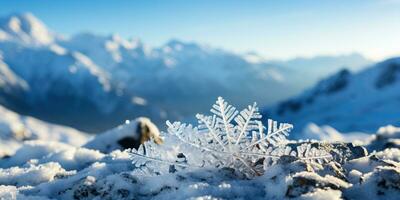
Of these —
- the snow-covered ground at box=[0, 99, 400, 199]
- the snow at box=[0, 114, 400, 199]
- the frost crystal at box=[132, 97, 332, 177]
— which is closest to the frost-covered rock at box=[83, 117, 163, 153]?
the snow at box=[0, 114, 400, 199]

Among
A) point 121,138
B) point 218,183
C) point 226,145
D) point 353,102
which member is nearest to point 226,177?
point 218,183

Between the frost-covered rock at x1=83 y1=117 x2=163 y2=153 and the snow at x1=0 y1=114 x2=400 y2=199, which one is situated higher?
the frost-covered rock at x1=83 y1=117 x2=163 y2=153

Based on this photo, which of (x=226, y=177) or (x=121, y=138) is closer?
(x=226, y=177)

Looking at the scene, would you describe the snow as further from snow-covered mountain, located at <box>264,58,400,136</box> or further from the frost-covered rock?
snow-covered mountain, located at <box>264,58,400,136</box>

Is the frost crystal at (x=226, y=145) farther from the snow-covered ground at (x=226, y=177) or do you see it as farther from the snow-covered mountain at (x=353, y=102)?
the snow-covered mountain at (x=353, y=102)

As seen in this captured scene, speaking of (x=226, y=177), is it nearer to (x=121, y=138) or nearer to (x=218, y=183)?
(x=218, y=183)

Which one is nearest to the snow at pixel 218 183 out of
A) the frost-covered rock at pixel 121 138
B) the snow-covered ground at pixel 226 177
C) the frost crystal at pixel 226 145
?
the snow-covered ground at pixel 226 177
